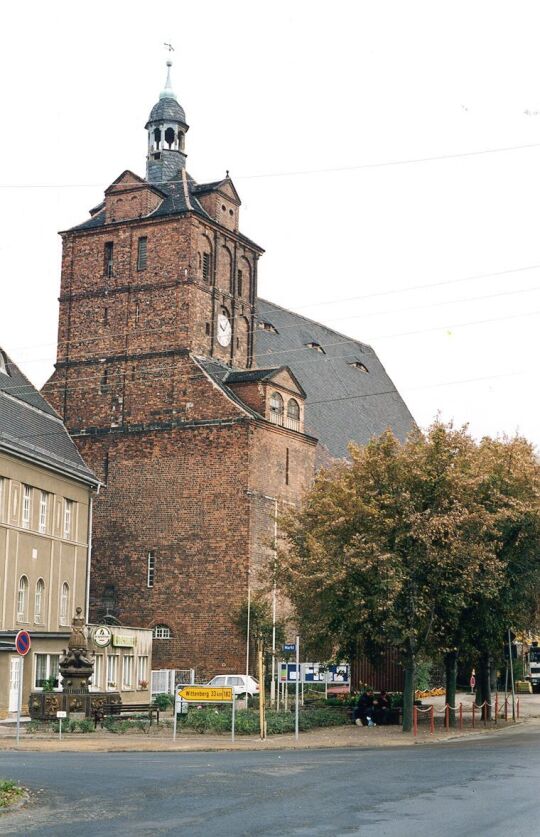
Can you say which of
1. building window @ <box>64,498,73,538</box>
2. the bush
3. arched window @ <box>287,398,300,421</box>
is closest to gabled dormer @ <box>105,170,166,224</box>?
arched window @ <box>287,398,300,421</box>

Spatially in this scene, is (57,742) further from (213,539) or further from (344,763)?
(213,539)

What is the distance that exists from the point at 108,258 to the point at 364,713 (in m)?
26.7

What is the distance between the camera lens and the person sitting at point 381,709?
39.6m

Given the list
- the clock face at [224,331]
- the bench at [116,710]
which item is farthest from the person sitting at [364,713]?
the clock face at [224,331]

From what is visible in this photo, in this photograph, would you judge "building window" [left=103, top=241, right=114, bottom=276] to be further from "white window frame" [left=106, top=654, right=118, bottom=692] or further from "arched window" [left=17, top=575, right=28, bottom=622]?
"white window frame" [left=106, top=654, right=118, bottom=692]

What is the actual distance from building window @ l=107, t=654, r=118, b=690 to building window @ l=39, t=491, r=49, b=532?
18.6ft

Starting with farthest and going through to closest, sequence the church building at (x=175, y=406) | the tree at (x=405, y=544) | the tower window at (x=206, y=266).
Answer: the tower window at (x=206, y=266) < the church building at (x=175, y=406) < the tree at (x=405, y=544)

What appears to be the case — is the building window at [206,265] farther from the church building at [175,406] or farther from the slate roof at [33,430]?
the slate roof at [33,430]

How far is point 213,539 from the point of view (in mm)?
52562

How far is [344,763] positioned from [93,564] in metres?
32.1

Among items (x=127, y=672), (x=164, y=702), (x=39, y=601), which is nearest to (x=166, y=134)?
(x=39, y=601)

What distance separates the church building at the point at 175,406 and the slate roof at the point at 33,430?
1433mm

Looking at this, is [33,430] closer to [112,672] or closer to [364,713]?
[112,672]

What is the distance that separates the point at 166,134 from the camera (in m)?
60.7
